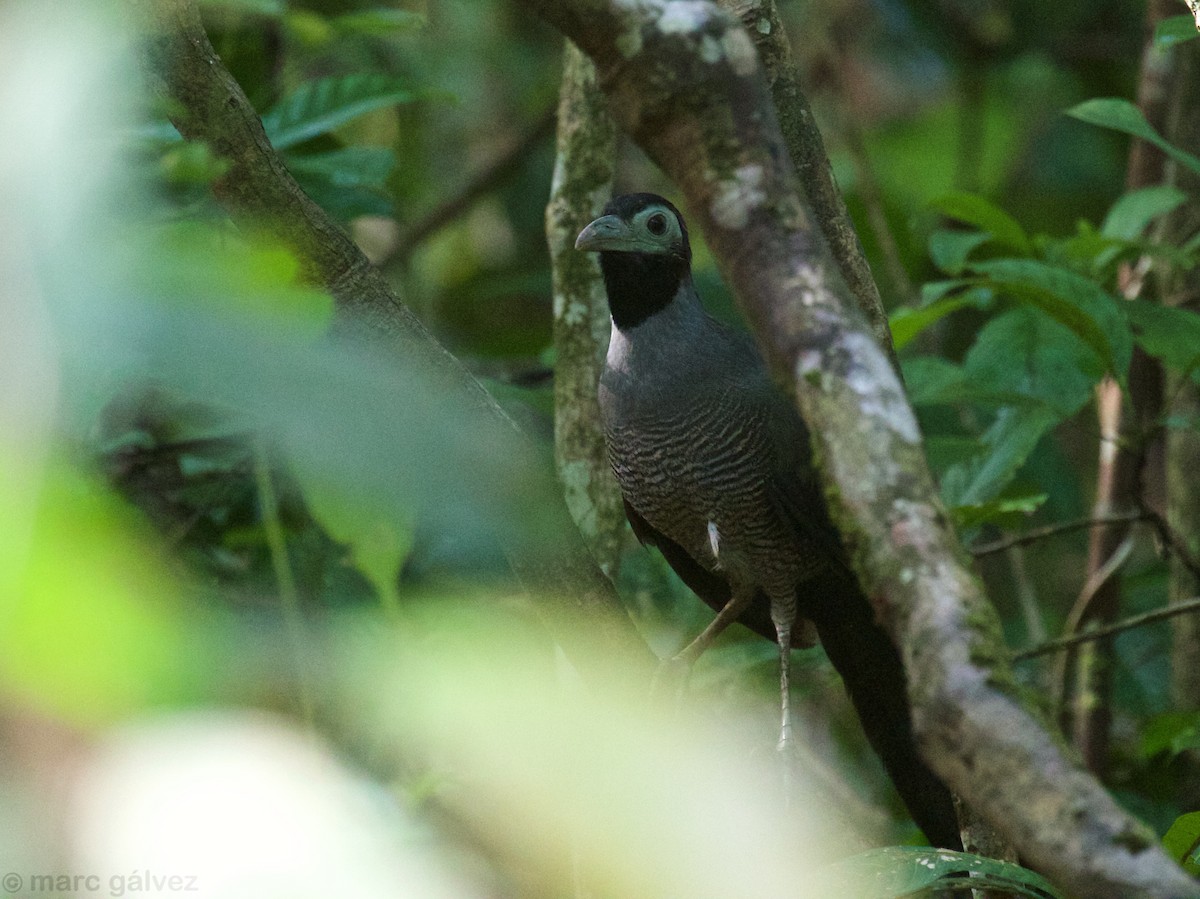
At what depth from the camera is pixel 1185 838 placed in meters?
1.95

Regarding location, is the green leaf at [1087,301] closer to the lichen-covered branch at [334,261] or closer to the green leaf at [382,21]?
the lichen-covered branch at [334,261]

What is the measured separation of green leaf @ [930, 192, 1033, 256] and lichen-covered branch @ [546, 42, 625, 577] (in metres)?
0.85

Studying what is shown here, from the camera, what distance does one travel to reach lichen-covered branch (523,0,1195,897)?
3.26 ft

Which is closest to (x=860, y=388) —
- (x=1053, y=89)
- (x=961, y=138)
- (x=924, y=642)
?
(x=924, y=642)

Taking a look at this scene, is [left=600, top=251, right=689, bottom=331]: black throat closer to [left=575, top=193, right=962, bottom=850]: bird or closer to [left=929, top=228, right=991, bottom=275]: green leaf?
[left=575, top=193, right=962, bottom=850]: bird

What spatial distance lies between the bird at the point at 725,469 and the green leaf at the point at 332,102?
930mm

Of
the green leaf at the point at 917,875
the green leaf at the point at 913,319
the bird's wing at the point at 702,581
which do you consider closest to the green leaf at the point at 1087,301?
the green leaf at the point at 913,319

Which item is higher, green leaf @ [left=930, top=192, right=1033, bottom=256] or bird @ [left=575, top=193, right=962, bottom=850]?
green leaf @ [left=930, top=192, right=1033, bottom=256]

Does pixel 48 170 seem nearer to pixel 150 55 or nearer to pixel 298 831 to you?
pixel 298 831

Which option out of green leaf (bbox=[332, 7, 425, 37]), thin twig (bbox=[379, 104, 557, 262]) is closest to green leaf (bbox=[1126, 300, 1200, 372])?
green leaf (bbox=[332, 7, 425, 37])

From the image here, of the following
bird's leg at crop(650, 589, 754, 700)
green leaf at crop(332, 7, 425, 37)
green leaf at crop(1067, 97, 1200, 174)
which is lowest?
bird's leg at crop(650, 589, 754, 700)

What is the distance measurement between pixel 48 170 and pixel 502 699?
396 mm

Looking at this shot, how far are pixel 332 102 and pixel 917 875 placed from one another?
275 centimetres

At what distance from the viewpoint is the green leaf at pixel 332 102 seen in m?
3.57
